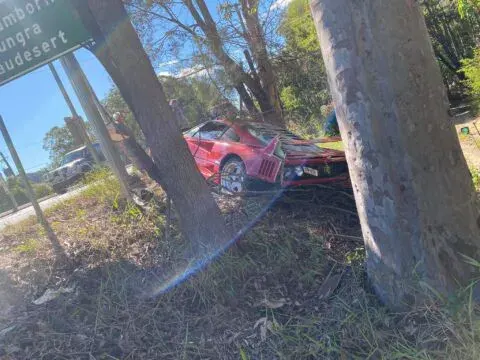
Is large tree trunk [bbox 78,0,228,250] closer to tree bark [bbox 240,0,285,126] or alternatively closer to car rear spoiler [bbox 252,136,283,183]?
car rear spoiler [bbox 252,136,283,183]

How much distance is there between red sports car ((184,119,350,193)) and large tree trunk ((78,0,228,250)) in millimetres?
1725

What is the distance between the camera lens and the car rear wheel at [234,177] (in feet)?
20.5

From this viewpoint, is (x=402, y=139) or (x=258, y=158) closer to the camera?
(x=402, y=139)

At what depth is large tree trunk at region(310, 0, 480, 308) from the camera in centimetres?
254

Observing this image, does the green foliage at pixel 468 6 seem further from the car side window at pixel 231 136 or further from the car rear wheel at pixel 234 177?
the car rear wheel at pixel 234 177

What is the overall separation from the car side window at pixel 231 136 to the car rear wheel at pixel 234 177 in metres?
0.45

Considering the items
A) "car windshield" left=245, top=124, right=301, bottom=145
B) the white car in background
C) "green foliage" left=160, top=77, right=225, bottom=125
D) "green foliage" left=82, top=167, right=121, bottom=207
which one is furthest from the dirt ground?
the white car in background

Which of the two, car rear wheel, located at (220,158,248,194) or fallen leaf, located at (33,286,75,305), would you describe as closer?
fallen leaf, located at (33,286,75,305)

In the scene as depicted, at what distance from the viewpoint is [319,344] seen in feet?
9.30

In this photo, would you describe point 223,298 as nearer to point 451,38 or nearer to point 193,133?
point 193,133

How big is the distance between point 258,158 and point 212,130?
1.98 metres

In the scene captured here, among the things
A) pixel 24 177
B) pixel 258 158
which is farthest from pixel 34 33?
pixel 258 158

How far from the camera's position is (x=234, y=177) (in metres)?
6.44

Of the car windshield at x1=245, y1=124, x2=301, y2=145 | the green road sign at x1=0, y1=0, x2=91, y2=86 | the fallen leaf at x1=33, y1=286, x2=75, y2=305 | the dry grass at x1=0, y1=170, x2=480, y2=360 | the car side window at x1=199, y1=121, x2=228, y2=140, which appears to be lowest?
the dry grass at x1=0, y1=170, x2=480, y2=360
